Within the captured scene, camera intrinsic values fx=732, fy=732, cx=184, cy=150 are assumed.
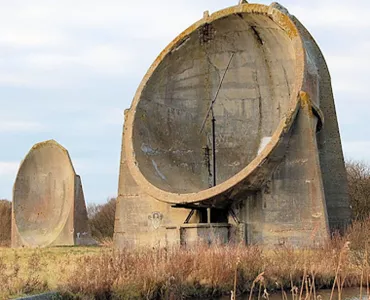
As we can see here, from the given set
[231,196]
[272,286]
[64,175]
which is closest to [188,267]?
[272,286]

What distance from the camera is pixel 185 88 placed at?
866 inches

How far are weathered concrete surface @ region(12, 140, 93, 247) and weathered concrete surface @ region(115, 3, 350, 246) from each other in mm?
7758

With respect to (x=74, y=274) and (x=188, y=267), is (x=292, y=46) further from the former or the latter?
(x=74, y=274)

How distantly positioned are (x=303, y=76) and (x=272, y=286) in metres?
6.58

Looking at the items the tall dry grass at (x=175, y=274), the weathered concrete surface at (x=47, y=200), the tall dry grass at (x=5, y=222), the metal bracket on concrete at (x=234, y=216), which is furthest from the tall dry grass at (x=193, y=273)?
the tall dry grass at (x=5, y=222)

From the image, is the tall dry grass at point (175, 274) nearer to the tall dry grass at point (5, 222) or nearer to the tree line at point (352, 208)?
the tree line at point (352, 208)

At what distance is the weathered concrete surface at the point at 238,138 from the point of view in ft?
60.0

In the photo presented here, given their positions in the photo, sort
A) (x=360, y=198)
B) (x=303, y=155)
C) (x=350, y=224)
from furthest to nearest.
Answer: (x=360, y=198)
(x=350, y=224)
(x=303, y=155)

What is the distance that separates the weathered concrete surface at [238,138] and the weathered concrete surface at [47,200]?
776cm

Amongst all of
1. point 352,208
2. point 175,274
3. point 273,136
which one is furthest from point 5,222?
point 175,274

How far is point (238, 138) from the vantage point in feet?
69.8

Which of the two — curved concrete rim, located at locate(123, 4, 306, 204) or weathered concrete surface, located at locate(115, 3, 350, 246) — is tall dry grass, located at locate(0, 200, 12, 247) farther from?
curved concrete rim, located at locate(123, 4, 306, 204)

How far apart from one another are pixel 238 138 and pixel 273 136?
11.3ft

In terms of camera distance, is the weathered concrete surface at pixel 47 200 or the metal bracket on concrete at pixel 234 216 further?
the weathered concrete surface at pixel 47 200
